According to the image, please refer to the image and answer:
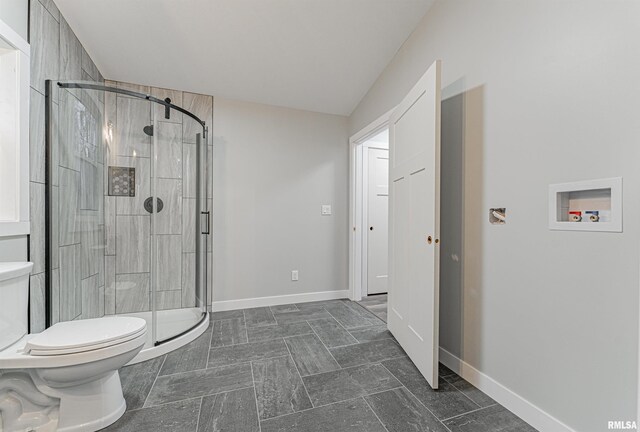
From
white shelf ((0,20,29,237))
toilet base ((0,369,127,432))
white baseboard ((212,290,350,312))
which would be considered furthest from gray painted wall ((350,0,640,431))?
white shelf ((0,20,29,237))

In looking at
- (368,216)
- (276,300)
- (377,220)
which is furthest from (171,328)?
(377,220)

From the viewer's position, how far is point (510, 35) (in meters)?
1.44

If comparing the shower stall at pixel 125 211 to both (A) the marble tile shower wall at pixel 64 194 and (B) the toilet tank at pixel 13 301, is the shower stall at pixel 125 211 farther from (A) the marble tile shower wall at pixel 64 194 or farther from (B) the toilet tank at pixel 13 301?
(B) the toilet tank at pixel 13 301

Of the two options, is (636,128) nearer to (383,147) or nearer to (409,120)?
(409,120)

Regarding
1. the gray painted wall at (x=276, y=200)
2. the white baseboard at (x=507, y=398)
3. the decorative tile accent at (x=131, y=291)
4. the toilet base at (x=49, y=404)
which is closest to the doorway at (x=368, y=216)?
the gray painted wall at (x=276, y=200)

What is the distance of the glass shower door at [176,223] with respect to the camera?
90.1 inches

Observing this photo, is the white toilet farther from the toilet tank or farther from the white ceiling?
the white ceiling

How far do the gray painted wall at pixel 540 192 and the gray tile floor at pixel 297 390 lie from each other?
324mm

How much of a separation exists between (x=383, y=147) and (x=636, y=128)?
270 centimetres

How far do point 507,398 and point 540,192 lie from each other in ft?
3.58

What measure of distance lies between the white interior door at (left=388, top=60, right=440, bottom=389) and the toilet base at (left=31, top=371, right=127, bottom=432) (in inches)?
67.3

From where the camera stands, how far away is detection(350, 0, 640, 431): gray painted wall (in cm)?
105

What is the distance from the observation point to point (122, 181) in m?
2.22

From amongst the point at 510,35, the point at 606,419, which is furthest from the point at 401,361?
the point at 510,35
